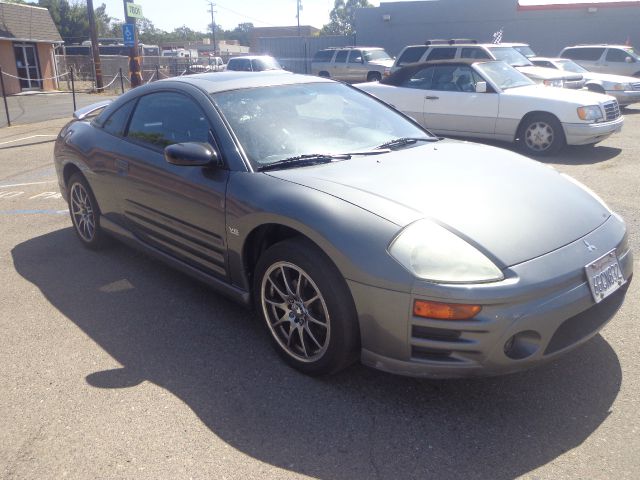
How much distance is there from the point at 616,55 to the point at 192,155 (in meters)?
20.1

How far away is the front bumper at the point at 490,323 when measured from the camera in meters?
2.46

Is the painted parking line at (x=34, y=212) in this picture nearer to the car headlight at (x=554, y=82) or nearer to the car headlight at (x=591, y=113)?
the car headlight at (x=591, y=113)

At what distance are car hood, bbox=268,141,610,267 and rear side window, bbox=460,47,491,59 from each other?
10388mm

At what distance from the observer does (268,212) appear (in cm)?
308

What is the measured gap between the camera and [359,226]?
273cm

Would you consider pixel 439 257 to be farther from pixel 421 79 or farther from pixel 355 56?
pixel 355 56

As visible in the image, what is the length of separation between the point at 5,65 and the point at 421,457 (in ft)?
99.8

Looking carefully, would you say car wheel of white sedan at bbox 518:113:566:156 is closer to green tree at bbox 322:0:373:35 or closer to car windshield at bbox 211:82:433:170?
car windshield at bbox 211:82:433:170

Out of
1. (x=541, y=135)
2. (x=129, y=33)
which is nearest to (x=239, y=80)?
(x=541, y=135)

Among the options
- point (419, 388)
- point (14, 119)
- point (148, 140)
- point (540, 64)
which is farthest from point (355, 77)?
point (419, 388)

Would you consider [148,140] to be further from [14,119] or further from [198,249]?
[14,119]

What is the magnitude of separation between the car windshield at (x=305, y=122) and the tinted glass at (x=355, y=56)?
19.5 metres

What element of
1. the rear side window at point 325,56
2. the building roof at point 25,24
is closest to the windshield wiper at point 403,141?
the rear side window at point 325,56

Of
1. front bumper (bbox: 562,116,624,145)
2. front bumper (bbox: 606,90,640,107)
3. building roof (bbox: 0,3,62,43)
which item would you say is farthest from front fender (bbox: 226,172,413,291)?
building roof (bbox: 0,3,62,43)
